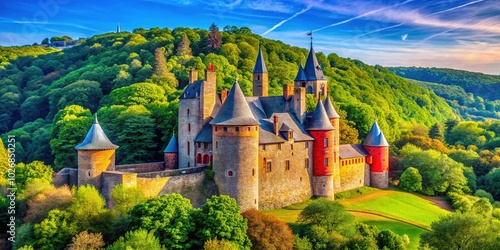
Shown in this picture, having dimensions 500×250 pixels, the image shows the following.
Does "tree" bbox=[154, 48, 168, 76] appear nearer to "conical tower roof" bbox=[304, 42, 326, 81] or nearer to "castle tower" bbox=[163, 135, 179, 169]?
"conical tower roof" bbox=[304, 42, 326, 81]

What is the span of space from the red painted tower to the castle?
3.6 inches

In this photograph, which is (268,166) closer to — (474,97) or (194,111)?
(194,111)

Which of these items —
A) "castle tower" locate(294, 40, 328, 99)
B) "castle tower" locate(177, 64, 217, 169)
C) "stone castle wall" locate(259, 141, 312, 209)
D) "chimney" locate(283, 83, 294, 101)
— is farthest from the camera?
"castle tower" locate(294, 40, 328, 99)

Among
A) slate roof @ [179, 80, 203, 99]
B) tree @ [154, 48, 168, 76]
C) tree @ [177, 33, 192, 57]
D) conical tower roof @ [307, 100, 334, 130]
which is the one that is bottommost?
conical tower roof @ [307, 100, 334, 130]

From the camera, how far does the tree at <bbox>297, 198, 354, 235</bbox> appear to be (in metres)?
42.2

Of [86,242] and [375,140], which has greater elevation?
[375,140]

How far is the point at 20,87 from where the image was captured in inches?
4168

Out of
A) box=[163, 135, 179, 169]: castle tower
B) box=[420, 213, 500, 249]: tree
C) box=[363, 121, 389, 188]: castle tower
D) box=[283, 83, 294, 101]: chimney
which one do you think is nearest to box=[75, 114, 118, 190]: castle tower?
box=[163, 135, 179, 169]: castle tower

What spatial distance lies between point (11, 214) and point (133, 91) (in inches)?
1278

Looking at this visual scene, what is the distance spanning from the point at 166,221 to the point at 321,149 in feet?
66.6

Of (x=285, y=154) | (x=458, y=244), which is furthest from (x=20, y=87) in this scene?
(x=458, y=244)

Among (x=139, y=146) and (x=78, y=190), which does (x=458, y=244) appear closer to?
(x=78, y=190)

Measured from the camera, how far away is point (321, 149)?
Answer: 52.3 meters

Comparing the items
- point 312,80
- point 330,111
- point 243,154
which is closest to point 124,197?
point 243,154
